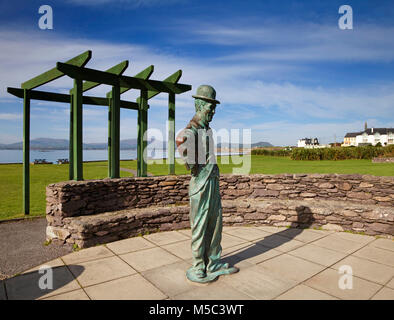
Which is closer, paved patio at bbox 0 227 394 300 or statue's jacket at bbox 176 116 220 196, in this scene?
paved patio at bbox 0 227 394 300

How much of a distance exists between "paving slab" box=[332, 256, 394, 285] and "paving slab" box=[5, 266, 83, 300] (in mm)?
4296

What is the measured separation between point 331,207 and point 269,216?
1.61 metres

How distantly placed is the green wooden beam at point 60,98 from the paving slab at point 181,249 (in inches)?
205

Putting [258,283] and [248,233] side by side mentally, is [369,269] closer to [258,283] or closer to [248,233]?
[258,283]

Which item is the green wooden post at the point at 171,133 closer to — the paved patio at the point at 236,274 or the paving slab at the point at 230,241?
the paved patio at the point at 236,274

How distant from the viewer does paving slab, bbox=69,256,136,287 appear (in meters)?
4.00

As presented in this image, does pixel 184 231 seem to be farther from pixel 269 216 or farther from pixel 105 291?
pixel 105 291

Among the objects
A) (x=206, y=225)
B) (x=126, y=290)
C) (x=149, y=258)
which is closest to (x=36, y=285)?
(x=126, y=290)

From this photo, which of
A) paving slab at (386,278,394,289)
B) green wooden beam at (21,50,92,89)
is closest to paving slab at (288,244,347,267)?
paving slab at (386,278,394,289)

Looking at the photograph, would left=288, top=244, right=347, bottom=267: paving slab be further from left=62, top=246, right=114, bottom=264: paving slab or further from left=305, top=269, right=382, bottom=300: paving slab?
left=62, top=246, right=114, bottom=264: paving slab

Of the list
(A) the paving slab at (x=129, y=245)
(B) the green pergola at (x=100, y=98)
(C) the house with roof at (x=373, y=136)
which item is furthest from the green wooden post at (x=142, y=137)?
(C) the house with roof at (x=373, y=136)

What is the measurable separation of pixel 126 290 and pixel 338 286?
9.98 feet
